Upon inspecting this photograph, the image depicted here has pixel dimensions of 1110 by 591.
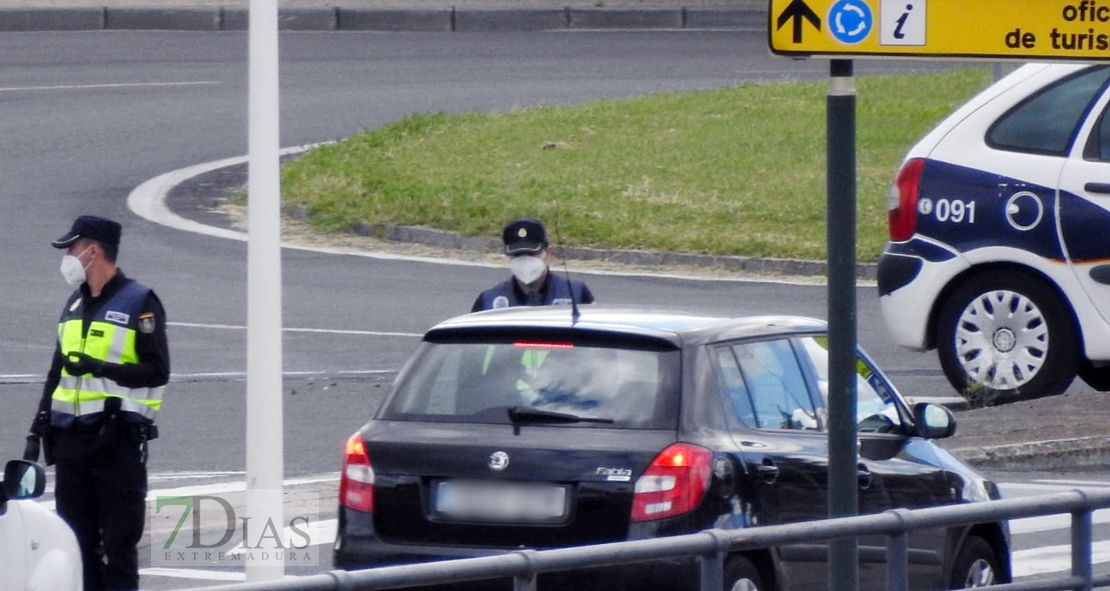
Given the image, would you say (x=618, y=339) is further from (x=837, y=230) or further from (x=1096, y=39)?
(x=1096, y=39)

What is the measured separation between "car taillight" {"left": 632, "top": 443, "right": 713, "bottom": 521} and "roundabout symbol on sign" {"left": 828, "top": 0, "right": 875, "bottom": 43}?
1.71m

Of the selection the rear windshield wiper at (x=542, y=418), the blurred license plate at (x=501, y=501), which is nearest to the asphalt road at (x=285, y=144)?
the blurred license plate at (x=501, y=501)

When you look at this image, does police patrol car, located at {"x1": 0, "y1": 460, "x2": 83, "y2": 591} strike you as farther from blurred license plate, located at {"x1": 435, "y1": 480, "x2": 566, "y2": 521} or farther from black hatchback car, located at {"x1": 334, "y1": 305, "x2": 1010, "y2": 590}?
blurred license plate, located at {"x1": 435, "y1": 480, "x2": 566, "y2": 521}

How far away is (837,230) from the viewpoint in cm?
538

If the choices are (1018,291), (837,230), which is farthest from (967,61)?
(1018,291)

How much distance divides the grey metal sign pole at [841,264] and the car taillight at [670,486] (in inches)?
42.8

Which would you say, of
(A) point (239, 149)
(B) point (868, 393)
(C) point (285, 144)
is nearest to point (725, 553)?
(B) point (868, 393)

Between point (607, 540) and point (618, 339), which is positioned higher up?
point (618, 339)

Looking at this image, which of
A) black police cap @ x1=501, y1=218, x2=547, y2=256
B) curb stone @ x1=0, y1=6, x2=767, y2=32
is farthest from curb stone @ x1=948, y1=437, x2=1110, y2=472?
curb stone @ x1=0, y1=6, x2=767, y2=32

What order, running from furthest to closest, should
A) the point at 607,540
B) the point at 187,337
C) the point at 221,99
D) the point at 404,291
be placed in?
the point at 221,99 → the point at 404,291 → the point at 187,337 → the point at 607,540

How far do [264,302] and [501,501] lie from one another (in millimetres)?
1789

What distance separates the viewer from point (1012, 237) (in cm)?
1186

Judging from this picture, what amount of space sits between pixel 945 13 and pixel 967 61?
137 mm

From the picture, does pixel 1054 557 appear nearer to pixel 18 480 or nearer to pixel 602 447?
pixel 602 447
